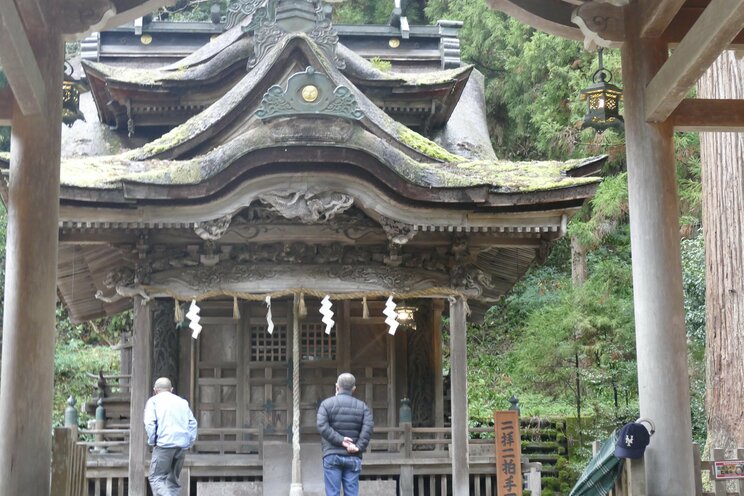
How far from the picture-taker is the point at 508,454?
12.4 meters

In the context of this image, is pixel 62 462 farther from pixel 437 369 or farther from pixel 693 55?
pixel 437 369

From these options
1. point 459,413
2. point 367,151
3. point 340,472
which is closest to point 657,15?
point 367,151

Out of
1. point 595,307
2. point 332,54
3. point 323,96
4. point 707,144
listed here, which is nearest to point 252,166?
point 323,96

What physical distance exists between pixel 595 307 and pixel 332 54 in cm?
852

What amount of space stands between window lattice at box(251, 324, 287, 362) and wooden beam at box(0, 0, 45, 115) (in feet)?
23.2

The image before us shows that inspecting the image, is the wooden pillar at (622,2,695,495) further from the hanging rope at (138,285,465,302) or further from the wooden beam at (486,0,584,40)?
the hanging rope at (138,285,465,302)

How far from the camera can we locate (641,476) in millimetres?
7441

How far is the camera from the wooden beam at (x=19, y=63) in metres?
6.40

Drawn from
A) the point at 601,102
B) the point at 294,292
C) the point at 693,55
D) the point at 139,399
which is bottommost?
the point at 139,399

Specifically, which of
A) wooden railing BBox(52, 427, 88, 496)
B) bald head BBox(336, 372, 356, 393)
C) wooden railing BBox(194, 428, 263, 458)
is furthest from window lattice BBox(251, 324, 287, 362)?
wooden railing BBox(52, 427, 88, 496)

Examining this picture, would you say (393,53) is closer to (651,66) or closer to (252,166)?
(252,166)

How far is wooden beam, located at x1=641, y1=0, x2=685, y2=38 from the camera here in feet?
24.3

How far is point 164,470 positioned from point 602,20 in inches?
242

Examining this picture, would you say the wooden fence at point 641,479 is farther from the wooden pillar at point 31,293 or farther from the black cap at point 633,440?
the wooden pillar at point 31,293
